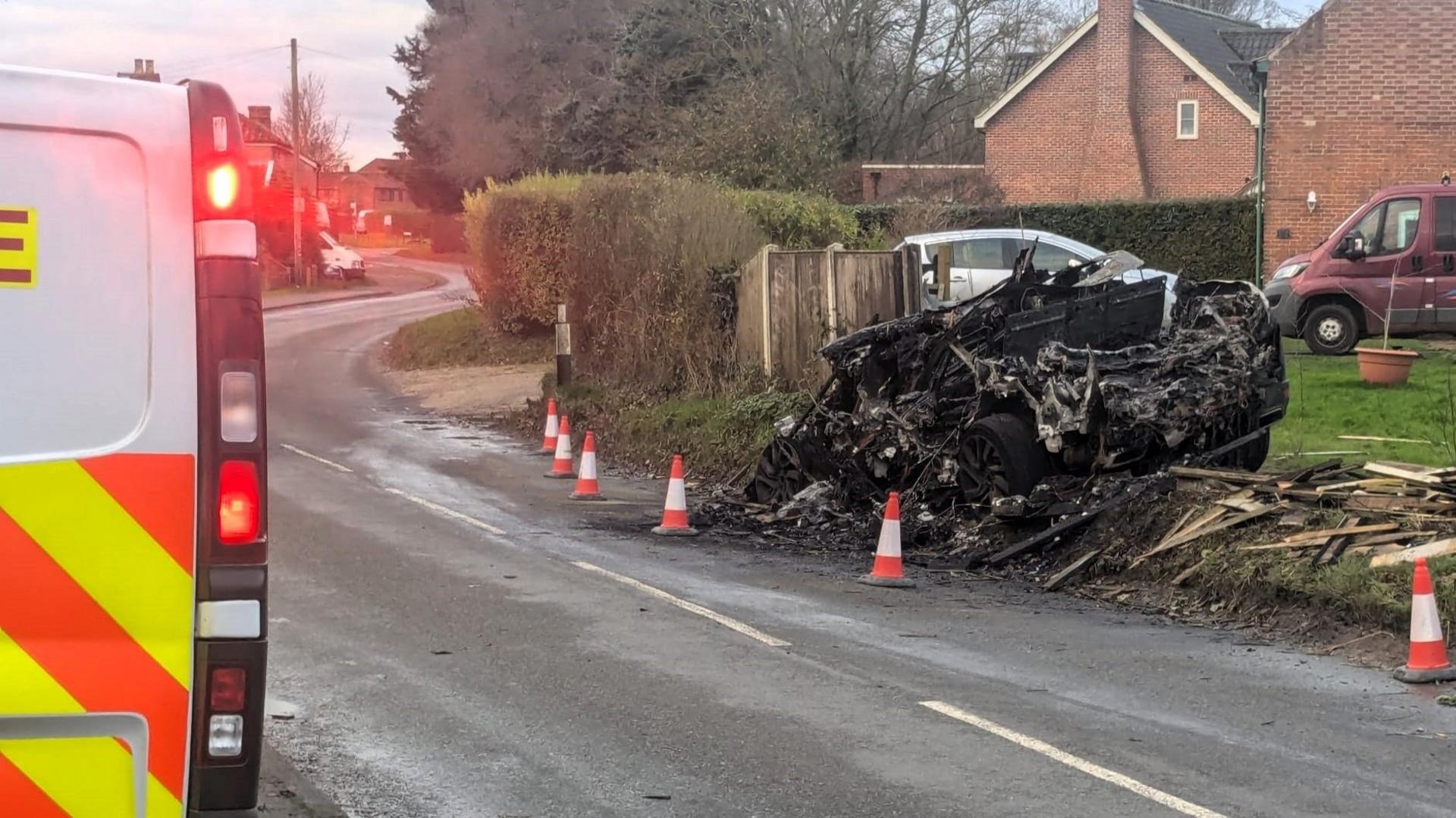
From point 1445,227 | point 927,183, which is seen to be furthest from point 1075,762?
point 927,183

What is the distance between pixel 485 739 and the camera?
6371 millimetres

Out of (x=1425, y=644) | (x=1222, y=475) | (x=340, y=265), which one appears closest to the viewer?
(x=1425, y=644)

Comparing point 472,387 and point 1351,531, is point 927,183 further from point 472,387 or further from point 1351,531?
point 1351,531

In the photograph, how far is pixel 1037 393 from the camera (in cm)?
1104

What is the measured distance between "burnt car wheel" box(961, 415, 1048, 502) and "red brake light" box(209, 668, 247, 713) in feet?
26.4

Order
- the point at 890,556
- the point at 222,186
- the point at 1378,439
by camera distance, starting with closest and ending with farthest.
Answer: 1. the point at 222,186
2. the point at 890,556
3. the point at 1378,439

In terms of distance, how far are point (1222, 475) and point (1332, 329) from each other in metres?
11.0

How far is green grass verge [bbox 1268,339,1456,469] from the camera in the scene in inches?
496

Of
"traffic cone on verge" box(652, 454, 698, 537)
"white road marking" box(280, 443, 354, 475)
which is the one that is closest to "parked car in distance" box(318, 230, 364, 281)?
"white road marking" box(280, 443, 354, 475)

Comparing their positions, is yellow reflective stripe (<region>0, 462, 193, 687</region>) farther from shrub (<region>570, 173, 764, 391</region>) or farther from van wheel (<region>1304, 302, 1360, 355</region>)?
van wheel (<region>1304, 302, 1360, 355</region>)

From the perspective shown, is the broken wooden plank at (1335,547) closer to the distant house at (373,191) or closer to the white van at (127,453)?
the white van at (127,453)

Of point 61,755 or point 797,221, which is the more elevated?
point 797,221

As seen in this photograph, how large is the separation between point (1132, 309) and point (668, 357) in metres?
7.01

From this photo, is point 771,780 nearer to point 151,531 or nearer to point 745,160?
point 151,531
